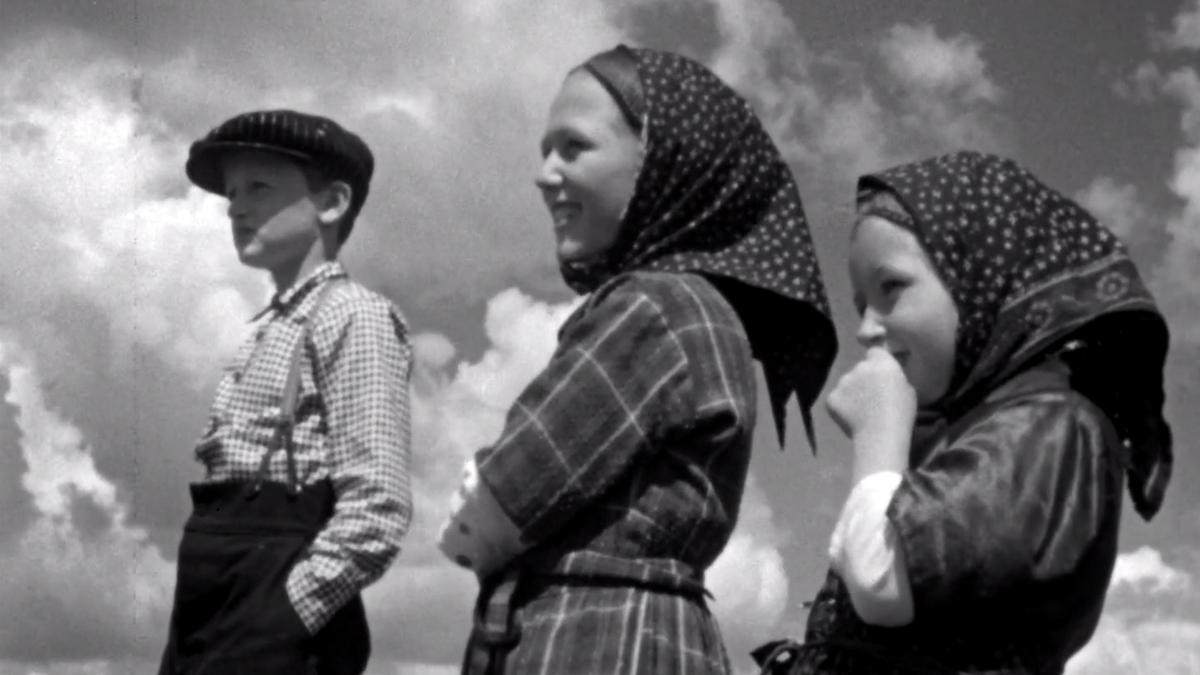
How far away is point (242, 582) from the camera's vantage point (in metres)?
3.65

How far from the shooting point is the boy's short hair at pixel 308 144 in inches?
164

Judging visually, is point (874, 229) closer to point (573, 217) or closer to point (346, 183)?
point (573, 217)

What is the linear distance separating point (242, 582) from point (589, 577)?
978 mm

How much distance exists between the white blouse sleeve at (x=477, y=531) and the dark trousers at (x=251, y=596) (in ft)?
2.03

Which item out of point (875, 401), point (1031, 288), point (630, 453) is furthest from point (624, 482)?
point (1031, 288)

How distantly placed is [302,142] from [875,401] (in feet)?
5.88

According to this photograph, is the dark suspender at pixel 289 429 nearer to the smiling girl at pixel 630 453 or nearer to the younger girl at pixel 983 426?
the smiling girl at pixel 630 453

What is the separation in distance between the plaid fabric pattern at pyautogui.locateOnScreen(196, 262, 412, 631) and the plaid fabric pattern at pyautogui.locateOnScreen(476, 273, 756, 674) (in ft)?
2.14

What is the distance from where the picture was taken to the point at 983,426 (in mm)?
2859

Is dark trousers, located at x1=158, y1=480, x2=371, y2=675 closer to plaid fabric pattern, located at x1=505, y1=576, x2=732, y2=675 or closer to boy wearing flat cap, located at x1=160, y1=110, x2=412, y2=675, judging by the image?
boy wearing flat cap, located at x1=160, y1=110, x2=412, y2=675

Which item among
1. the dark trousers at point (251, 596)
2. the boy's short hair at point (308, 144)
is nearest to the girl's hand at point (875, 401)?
the dark trousers at point (251, 596)

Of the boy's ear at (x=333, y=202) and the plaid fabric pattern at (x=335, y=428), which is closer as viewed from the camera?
the plaid fabric pattern at (x=335, y=428)

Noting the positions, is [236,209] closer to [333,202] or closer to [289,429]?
[333,202]

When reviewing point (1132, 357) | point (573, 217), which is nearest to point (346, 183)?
point (573, 217)
